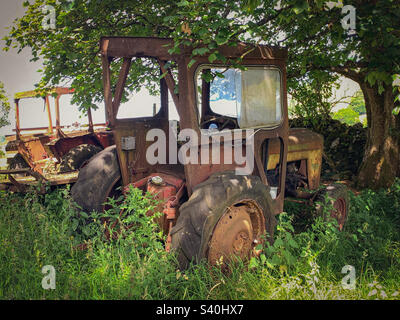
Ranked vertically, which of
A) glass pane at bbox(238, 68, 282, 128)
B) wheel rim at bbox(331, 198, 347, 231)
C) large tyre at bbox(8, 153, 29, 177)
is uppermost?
glass pane at bbox(238, 68, 282, 128)

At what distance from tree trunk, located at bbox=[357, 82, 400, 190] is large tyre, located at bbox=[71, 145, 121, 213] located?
529 centimetres

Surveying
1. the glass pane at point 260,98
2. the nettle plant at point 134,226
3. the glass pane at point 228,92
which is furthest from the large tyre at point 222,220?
the glass pane at point 228,92

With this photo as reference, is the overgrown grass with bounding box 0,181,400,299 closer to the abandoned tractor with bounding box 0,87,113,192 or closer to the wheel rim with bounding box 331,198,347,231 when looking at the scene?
the wheel rim with bounding box 331,198,347,231

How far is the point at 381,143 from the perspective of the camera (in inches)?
269

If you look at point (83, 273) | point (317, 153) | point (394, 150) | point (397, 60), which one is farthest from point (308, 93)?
point (83, 273)

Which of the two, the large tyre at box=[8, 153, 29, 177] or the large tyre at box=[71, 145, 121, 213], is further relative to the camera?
the large tyre at box=[8, 153, 29, 177]

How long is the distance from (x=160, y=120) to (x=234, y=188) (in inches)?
59.3

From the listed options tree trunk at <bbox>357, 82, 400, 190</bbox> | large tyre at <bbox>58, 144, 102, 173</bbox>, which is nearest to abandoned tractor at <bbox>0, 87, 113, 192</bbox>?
large tyre at <bbox>58, 144, 102, 173</bbox>

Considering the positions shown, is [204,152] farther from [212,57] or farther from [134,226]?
[134,226]

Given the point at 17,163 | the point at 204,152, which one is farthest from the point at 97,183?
the point at 17,163

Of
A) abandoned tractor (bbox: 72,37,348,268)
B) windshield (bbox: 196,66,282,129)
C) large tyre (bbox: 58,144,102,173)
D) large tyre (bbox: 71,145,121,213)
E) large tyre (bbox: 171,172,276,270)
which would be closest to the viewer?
large tyre (bbox: 171,172,276,270)

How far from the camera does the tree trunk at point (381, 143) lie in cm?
671

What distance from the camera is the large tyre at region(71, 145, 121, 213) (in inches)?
141

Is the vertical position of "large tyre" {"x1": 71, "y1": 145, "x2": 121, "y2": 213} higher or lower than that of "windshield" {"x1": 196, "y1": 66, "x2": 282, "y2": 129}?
lower
